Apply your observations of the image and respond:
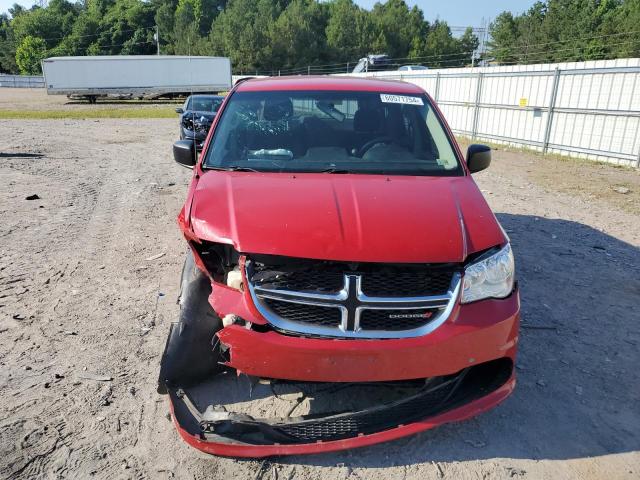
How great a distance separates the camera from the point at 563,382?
3318mm

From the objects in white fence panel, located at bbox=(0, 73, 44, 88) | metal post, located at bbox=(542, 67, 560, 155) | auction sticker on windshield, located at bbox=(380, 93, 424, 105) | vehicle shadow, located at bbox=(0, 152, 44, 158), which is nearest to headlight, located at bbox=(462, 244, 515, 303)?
auction sticker on windshield, located at bbox=(380, 93, 424, 105)

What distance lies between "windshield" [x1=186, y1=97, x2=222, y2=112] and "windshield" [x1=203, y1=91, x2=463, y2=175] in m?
11.8

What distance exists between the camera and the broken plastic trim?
8.25ft

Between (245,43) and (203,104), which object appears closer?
(203,104)

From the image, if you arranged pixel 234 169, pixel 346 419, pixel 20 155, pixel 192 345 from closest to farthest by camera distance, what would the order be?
1. pixel 346 419
2. pixel 192 345
3. pixel 234 169
4. pixel 20 155

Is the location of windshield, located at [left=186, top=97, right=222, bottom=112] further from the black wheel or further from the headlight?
the headlight

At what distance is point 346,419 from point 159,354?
1644 mm

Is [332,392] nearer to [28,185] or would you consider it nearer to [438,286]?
[438,286]

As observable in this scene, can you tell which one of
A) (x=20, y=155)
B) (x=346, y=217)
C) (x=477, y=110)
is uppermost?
(x=346, y=217)

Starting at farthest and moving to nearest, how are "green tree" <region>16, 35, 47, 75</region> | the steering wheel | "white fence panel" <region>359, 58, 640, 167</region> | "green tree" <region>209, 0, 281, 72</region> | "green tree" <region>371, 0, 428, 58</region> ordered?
1. "green tree" <region>16, 35, 47, 75</region>
2. "green tree" <region>371, 0, 428, 58</region>
3. "green tree" <region>209, 0, 281, 72</region>
4. "white fence panel" <region>359, 58, 640, 167</region>
5. the steering wheel

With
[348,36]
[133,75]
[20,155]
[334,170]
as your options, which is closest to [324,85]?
[334,170]

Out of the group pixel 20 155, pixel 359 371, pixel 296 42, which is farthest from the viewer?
pixel 296 42

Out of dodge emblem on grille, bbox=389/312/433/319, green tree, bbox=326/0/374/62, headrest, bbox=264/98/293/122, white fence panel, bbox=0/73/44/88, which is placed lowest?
white fence panel, bbox=0/73/44/88

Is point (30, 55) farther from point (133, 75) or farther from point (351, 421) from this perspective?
point (351, 421)
